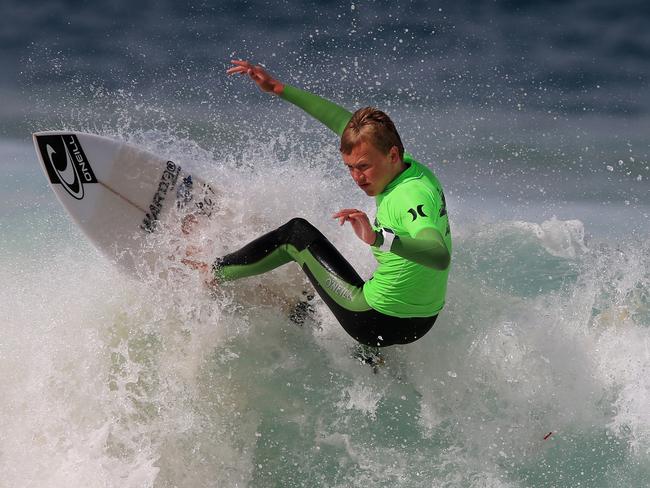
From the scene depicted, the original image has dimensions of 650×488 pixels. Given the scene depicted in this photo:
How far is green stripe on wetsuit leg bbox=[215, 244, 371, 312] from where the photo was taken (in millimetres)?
3709

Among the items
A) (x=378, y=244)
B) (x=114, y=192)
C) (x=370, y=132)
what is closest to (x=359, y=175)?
(x=370, y=132)

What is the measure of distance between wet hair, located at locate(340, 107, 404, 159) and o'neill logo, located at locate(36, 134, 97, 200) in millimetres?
2532

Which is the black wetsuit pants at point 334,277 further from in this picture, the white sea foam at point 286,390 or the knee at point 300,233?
the white sea foam at point 286,390

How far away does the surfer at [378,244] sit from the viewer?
9.74 ft

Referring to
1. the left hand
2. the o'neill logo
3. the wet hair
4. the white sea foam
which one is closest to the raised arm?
the wet hair

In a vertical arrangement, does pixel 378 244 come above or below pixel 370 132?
below

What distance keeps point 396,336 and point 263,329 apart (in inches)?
49.6

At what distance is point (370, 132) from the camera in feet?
10.4

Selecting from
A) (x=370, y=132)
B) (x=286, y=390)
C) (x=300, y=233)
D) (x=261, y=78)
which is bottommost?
(x=286, y=390)

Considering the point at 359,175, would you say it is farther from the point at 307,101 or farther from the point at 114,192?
the point at 114,192

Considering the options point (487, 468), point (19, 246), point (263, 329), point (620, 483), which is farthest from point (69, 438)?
point (19, 246)

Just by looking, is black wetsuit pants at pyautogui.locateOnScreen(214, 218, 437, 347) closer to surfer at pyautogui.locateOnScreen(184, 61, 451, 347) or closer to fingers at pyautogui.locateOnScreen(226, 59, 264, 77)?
surfer at pyautogui.locateOnScreen(184, 61, 451, 347)

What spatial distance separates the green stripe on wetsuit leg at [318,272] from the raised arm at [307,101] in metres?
0.74

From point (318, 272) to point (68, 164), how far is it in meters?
2.28
